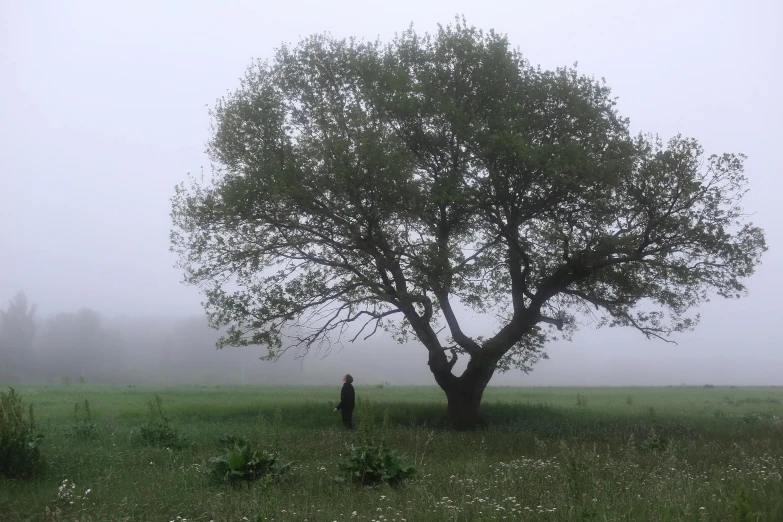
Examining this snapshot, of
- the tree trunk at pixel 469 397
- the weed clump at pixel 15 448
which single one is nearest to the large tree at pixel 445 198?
the tree trunk at pixel 469 397

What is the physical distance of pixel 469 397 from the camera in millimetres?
22594

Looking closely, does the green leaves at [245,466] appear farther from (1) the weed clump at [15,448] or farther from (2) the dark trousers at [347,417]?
(2) the dark trousers at [347,417]

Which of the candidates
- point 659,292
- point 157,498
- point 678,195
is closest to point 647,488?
point 157,498

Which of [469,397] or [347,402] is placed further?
[469,397]

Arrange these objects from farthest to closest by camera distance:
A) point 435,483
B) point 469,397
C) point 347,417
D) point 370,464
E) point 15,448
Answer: point 469,397 → point 347,417 → point 15,448 → point 370,464 → point 435,483

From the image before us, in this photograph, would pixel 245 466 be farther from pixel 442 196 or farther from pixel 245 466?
pixel 442 196

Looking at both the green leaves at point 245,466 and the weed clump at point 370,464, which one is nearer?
the weed clump at point 370,464

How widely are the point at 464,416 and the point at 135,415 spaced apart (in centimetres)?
1189

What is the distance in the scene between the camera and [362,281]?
2072 cm

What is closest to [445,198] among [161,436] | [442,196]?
[442,196]

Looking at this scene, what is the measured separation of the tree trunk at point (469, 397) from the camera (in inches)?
884

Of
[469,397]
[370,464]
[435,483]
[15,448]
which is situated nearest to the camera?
[435,483]

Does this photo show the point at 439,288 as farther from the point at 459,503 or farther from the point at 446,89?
the point at 459,503

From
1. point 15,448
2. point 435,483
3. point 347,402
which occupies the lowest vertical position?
point 435,483
